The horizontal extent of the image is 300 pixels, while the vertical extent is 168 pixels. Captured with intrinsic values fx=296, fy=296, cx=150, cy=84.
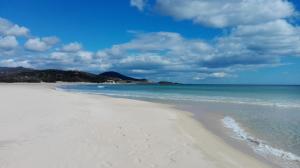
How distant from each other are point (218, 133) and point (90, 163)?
21.9ft

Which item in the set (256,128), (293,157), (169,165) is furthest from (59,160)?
(256,128)

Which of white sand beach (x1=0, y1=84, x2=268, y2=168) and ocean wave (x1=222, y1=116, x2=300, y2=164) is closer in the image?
white sand beach (x1=0, y1=84, x2=268, y2=168)

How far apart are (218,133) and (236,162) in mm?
4596

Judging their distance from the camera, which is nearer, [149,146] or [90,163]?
[90,163]

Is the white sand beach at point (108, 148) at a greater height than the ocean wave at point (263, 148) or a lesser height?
greater

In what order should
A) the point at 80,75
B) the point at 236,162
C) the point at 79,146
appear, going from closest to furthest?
the point at 236,162
the point at 79,146
the point at 80,75

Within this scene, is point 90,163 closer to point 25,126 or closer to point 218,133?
point 25,126

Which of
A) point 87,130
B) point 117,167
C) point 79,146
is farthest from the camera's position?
point 87,130

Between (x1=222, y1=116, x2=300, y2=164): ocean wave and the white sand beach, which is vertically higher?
the white sand beach

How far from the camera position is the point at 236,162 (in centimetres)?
722

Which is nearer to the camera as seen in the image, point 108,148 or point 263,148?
point 108,148

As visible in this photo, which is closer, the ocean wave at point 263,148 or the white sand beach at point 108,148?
the white sand beach at point 108,148

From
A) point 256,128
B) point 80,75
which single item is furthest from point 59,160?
point 80,75

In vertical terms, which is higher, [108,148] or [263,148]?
[108,148]
